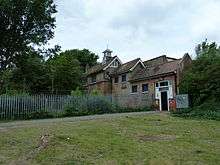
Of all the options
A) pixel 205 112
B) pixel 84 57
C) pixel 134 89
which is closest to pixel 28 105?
pixel 205 112

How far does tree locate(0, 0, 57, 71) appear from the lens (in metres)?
36.1

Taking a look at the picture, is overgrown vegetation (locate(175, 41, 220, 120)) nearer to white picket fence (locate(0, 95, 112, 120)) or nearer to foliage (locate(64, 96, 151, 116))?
foliage (locate(64, 96, 151, 116))

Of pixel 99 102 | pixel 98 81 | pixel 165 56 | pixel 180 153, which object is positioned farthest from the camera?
pixel 98 81

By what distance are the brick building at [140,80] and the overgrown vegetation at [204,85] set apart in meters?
5.04

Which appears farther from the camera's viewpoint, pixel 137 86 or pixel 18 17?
pixel 137 86

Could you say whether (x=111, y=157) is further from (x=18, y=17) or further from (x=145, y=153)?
(x=18, y=17)

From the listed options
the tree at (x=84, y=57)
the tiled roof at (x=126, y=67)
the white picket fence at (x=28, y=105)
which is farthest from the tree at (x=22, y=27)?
the tree at (x=84, y=57)

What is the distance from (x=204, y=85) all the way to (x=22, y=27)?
17677 millimetres

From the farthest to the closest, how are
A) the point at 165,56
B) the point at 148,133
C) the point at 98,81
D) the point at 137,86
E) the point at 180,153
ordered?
the point at 98,81 → the point at 165,56 → the point at 137,86 → the point at 148,133 → the point at 180,153

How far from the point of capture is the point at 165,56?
57.7 metres

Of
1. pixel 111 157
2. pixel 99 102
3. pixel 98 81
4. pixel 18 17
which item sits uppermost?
pixel 18 17

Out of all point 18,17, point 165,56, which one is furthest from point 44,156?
point 165,56

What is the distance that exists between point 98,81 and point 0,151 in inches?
1865

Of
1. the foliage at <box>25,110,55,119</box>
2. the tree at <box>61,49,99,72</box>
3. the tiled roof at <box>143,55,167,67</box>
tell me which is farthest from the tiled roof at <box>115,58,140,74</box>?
the tree at <box>61,49,99,72</box>
